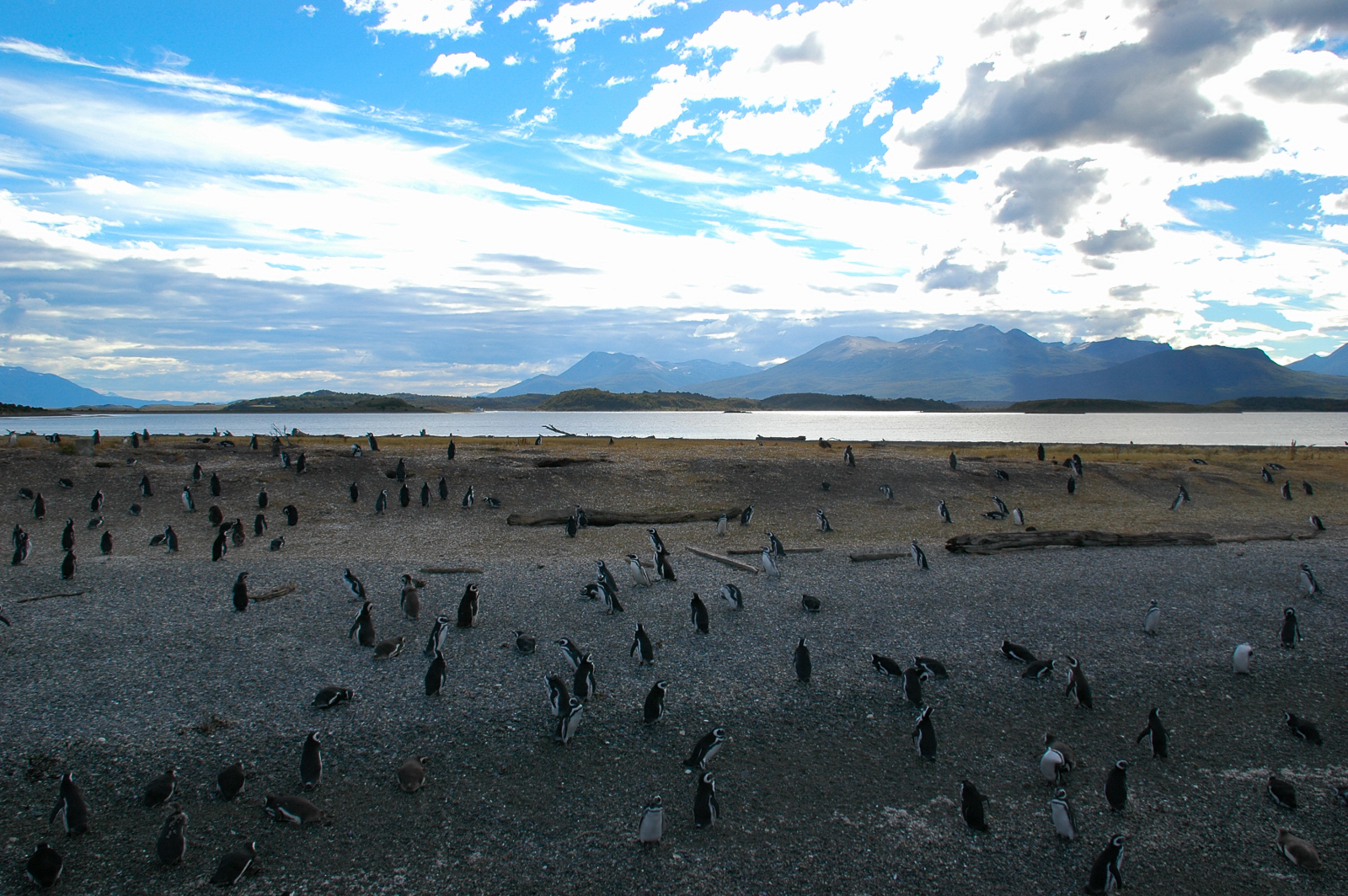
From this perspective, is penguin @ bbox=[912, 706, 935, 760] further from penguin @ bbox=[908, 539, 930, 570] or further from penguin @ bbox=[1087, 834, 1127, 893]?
penguin @ bbox=[908, 539, 930, 570]

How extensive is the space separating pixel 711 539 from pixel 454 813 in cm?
1440

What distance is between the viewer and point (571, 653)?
36.1 feet

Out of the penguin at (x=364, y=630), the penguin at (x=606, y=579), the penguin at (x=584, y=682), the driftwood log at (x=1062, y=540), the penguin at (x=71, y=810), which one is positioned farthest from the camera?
the driftwood log at (x=1062, y=540)

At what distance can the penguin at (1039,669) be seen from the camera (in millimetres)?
10984

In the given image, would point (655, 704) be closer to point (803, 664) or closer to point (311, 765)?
point (803, 664)

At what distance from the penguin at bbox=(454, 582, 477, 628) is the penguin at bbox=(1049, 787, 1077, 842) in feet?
31.2

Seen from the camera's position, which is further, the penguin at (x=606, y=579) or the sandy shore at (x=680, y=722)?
the penguin at (x=606, y=579)

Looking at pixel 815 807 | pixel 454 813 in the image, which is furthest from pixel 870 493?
pixel 454 813

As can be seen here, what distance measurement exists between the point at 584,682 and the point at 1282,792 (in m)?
8.61

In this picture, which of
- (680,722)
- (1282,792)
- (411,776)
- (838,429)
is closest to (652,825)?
(680,722)

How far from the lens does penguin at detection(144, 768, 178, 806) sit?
25.0 ft

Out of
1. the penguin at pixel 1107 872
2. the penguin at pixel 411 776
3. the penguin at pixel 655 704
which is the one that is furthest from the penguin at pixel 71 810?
the penguin at pixel 1107 872

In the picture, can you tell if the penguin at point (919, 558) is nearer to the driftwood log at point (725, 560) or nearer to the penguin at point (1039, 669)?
the driftwood log at point (725, 560)

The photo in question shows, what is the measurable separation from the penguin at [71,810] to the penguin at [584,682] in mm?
5428
